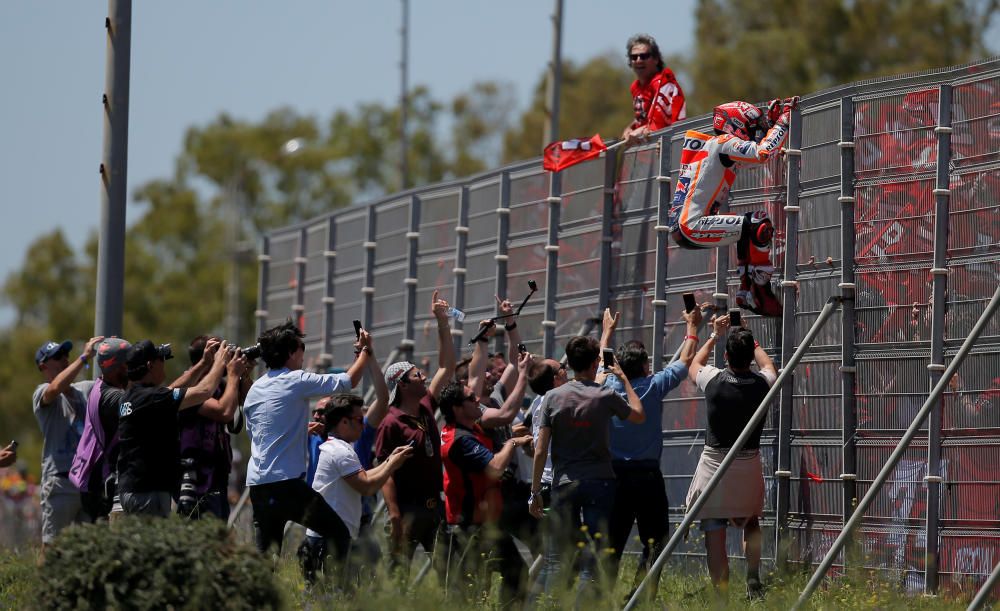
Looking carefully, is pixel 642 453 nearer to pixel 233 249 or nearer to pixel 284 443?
pixel 284 443

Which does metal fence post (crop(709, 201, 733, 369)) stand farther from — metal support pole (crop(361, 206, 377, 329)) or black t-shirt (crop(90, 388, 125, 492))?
metal support pole (crop(361, 206, 377, 329))

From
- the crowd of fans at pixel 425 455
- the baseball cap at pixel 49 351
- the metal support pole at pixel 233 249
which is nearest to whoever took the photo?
the crowd of fans at pixel 425 455

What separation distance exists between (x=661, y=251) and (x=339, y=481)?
3.76 meters

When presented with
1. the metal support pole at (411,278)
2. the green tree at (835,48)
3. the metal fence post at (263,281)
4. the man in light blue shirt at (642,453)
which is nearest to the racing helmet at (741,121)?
the man in light blue shirt at (642,453)

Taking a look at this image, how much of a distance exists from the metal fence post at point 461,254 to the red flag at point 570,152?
1.92 meters

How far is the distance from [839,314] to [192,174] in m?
47.7

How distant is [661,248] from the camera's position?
12.9 m

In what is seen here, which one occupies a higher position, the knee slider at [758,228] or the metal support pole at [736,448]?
the knee slider at [758,228]

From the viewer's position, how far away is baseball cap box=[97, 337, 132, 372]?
11375mm

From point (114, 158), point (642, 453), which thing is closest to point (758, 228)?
point (642, 453)

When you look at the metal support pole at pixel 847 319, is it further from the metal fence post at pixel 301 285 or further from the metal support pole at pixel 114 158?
the metal fence post at pixel 301 285

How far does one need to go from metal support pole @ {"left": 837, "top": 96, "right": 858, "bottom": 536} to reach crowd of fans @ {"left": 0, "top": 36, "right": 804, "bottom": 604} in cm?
58

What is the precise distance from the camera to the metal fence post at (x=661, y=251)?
12875 millimetres

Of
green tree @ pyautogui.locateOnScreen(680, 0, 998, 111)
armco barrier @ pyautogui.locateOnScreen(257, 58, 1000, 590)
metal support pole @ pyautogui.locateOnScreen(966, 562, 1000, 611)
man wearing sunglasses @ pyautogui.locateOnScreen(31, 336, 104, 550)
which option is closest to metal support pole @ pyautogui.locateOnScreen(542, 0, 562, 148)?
armco barrier @ pyautogui.locateOnScreen(257, 58, 1000, 590)
